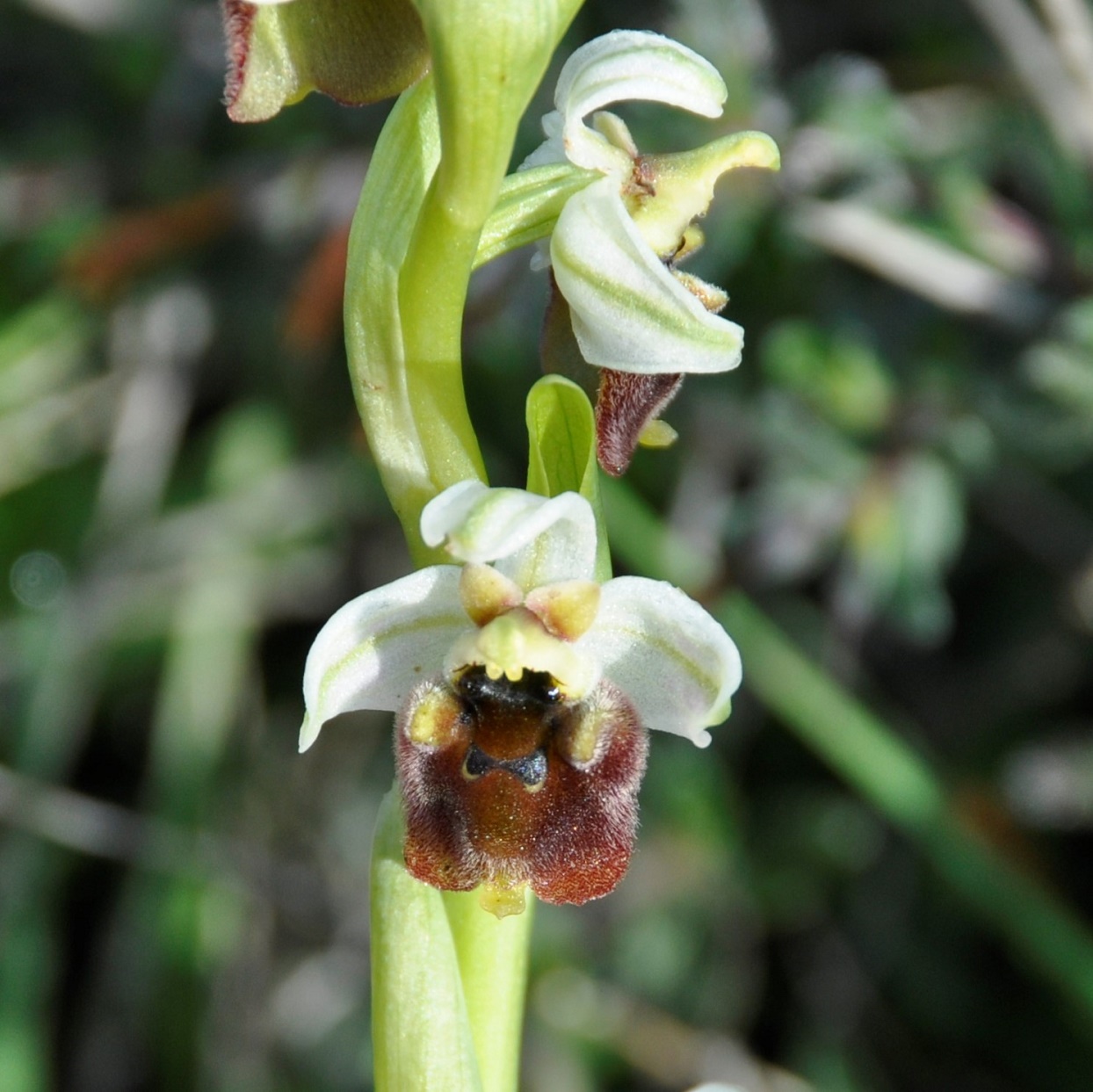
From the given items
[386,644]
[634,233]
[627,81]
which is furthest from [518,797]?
[627,81]

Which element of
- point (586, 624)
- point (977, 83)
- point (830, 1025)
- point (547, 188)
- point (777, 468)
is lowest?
point (830, 1025)

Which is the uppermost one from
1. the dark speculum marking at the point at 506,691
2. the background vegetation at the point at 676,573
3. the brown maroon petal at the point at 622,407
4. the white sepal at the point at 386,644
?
the brown maroon petal at the point at 622,407

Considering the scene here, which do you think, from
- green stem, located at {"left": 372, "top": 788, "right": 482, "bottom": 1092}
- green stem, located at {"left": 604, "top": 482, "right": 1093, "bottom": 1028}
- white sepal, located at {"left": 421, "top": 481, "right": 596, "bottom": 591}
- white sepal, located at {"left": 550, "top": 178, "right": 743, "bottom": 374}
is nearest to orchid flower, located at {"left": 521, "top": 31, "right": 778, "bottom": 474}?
white sepal, located at {"left": 550, "top": 178, "right": 743, "bottom": 374}

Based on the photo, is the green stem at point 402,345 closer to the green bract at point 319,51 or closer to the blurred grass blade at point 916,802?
the green bract at point 319,51

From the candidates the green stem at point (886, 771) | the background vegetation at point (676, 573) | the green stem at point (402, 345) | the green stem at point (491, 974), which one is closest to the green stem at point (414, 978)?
the green stem at point (491, 974)

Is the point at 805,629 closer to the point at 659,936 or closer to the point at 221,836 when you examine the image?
the point at 659,936

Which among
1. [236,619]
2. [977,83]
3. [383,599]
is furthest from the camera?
[236,619]

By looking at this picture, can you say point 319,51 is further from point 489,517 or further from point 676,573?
point 676,573

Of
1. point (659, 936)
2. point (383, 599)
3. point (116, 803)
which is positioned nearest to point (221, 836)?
point (116, 803)
